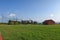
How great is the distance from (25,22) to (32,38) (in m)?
30.4

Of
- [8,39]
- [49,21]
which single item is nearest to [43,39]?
[8,39]

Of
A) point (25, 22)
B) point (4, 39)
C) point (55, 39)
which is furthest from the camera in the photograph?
point (25, 22)

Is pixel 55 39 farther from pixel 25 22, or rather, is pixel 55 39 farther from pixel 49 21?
pixel 49 21

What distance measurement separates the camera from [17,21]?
44781 millimetres

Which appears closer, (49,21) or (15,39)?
(15,39)

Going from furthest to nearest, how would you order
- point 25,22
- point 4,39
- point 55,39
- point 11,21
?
point 25,22
point 11,21
point 55,39
point 4,39

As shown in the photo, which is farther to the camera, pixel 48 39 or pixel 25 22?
pixel 25 22

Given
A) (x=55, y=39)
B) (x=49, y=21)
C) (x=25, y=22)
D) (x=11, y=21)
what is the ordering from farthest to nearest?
(x=49, y=21)
(x=25, y=22)
(x=11, y=21)
(x=55, y=39)

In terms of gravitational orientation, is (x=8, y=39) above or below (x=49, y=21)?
below

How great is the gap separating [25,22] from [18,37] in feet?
99.5

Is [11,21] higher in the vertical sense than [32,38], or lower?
higher

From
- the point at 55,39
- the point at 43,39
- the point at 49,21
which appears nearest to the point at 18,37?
the point at 43,39

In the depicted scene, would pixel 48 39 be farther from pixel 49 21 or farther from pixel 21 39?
pixel 49 21

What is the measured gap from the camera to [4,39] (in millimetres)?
17109
